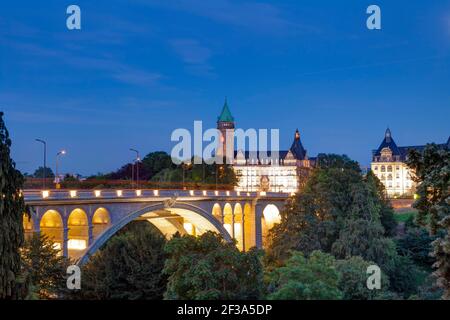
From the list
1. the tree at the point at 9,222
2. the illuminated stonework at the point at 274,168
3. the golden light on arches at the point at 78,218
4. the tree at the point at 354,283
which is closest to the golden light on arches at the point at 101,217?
the golden light on arches at the point at 78,218

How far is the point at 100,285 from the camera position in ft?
114

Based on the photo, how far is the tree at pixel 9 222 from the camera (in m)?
15.9

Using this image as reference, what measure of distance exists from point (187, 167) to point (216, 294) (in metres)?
75.8

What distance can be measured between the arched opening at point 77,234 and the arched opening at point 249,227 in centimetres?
2996

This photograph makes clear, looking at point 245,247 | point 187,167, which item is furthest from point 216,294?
point 187,167

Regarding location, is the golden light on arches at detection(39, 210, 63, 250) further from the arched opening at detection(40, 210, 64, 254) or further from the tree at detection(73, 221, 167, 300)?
the tree at detection(73, 221, 167, 300)

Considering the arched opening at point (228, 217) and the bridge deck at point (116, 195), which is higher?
the bridge deck at point (116, 195)

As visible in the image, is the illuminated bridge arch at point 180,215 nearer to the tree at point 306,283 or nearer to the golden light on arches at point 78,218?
the golden light on arches at point 78,218

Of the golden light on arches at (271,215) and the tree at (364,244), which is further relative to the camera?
the golden light on arches at (271,215)

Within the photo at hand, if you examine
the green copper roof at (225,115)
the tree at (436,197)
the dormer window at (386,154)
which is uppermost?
the green copper roof at (225,115)

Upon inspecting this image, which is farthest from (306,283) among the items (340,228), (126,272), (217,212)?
(217,212)

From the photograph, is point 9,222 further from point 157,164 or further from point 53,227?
point 157,164
